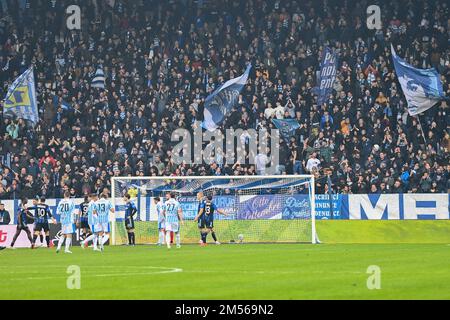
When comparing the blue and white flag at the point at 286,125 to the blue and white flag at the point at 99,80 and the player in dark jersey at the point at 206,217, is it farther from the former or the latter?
the blue and white flag at the point at 99,80

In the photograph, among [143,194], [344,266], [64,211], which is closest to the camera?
[344,266]

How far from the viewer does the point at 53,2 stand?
48.1m

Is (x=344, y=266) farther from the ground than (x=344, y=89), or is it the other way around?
(x=344, y=89)

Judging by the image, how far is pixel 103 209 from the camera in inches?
1298

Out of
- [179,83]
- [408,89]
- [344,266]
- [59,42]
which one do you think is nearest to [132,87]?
[179,83]

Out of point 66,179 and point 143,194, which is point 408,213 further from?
point 66,179

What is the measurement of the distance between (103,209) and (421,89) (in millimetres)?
12875

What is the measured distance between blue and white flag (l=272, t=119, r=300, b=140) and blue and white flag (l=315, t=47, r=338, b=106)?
1584mm

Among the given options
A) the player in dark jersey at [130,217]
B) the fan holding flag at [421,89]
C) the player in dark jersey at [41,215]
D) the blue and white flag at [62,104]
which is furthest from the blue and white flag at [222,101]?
the player in dark jersey at [41,215]

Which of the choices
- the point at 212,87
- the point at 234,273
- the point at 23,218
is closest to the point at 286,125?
the point at 212,87

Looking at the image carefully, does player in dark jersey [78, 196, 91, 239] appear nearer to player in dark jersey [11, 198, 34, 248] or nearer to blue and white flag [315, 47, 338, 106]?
player in dark jersey [11, 198, 34, 248]

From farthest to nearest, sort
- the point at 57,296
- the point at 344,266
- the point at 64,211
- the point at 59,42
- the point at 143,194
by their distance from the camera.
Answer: the point at 59,42 < the point at 143,194 < the point at 64,211 < the point at 344,266 < the point at 57,296

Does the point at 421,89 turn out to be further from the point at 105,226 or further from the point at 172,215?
the point at 105,226

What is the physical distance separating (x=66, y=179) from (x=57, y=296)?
75.8 feet
